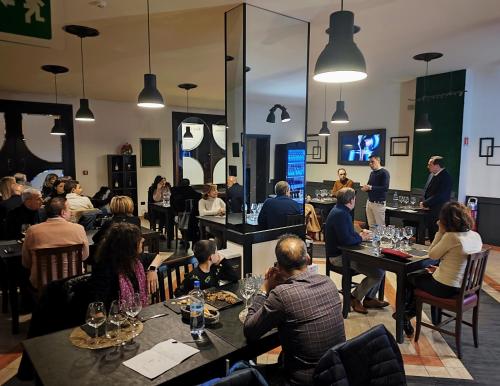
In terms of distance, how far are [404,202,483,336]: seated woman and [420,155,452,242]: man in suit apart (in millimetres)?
2920

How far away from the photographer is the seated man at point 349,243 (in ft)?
11.8

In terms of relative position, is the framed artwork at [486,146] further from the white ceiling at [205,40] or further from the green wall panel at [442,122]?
the white ceiling at [205,40]

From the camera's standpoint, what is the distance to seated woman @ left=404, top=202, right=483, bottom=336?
114 inches

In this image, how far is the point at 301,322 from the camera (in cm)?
173

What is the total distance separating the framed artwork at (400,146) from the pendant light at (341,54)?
5758 millimetres

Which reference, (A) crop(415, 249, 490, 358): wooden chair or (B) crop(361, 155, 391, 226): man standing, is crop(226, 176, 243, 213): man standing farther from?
(B) crop(361, 155, 391, 226): man standing

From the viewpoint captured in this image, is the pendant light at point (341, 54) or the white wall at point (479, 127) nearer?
the pendant light at point (341, 54)

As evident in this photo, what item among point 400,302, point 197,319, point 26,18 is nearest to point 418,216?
point 400,302

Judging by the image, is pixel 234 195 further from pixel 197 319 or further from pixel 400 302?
pixel 197 319

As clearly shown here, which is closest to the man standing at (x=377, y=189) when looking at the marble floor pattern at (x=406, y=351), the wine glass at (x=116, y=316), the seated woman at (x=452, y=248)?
the marble floor pattern at (x=406, y=351)

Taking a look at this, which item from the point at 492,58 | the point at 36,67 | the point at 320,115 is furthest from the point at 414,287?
the point at 320,115

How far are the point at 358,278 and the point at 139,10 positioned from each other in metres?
4.01

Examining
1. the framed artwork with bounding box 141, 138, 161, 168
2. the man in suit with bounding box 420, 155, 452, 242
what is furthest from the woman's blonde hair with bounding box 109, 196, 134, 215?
the framed artwork with bounding box 141, 138, 161, 168

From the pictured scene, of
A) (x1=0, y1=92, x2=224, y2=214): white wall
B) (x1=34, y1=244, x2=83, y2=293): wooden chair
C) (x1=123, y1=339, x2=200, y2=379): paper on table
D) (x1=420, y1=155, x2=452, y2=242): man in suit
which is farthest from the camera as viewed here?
(x1=0, y1=92, x2=224, y2=214): white wall
